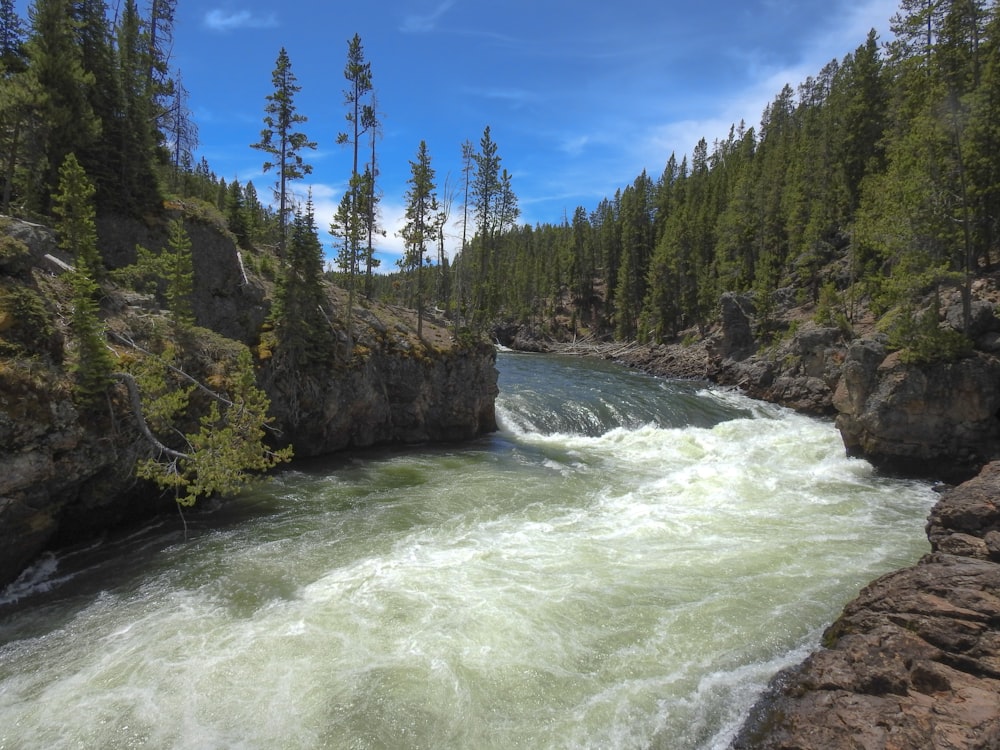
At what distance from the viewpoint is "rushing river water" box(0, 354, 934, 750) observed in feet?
21.6

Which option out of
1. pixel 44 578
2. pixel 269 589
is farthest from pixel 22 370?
pixel 269 589

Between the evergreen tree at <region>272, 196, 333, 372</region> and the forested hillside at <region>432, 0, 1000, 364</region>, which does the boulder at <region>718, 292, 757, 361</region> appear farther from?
the evergreen tree at <region>272, 196, 333, 372</region>

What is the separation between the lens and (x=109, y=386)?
417 inches

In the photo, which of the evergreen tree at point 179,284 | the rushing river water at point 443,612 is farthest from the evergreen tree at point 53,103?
the rushing river water at point 443,612

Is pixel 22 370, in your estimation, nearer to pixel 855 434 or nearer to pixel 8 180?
pixel 8 180

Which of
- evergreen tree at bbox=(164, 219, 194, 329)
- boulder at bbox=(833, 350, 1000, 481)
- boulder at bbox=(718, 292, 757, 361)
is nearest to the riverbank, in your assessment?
boulder at bbox=(833, 350, 1000, 481)

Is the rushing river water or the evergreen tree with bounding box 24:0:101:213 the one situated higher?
the evergreen tree with bounding box 24:0:101:213

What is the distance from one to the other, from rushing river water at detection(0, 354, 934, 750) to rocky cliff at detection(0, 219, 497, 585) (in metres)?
1.39

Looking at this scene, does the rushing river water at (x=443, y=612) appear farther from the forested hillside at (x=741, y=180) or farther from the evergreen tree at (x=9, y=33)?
the evergreen tree at (x=9, y=33)

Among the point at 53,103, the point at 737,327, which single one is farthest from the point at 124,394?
the point at 737,327

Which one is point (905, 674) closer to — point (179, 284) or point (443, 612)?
point (443, 612)

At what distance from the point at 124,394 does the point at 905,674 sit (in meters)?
14.3

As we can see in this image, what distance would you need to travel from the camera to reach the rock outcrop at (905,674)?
214 inches

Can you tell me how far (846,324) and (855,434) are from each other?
13.8 m
